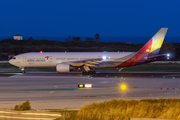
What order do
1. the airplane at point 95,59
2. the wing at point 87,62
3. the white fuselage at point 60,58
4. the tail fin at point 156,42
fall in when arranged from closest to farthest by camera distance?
the wing at point 87,62 → the airplane at point 95,59 → the tail fin at point 156,42 → the white fuselage at point 60,58

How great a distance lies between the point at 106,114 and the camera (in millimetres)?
12391

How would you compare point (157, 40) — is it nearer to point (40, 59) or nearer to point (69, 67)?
point (69, 67)

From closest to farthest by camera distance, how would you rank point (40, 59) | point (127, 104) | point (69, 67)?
1. point (127, 104)
2. point (69, 67)
3. point (40, 59)

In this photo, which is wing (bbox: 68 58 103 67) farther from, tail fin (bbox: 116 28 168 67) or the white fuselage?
tail fin (bbox: 116 28 168 67)

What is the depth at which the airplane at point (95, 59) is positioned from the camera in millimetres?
35694

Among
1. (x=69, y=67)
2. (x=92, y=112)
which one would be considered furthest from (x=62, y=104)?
(x=69, y=67)

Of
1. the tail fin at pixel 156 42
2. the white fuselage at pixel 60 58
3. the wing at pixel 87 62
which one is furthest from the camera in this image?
the white fuselage at pixel 60 58

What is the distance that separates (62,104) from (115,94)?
5447 mm

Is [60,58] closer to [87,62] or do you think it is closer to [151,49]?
[87,62]

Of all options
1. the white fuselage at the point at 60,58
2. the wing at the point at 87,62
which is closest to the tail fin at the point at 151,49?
the white fuselage at the point at 60,58

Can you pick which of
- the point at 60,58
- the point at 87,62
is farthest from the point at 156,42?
the point at 60,58

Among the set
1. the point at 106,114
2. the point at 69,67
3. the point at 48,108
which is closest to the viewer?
the point at 106,114

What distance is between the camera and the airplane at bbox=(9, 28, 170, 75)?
35.7 m

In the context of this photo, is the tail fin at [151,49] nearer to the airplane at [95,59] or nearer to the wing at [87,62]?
the airplane at [95,59]
